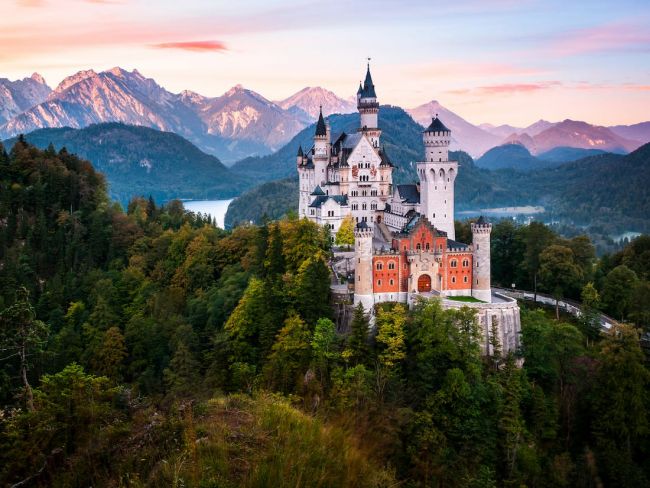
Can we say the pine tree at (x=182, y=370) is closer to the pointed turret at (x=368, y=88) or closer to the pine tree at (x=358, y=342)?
the pine tree at (x=358, y=342)

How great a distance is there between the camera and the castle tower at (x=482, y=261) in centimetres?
4934

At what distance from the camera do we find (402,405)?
40938mm

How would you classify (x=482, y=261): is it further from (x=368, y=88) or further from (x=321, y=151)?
(x=368, y=88)

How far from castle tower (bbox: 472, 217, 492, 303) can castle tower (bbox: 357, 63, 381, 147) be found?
77.9ft

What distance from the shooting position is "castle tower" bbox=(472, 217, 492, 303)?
4934 centimetres

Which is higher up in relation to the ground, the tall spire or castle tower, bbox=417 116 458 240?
the tall spire

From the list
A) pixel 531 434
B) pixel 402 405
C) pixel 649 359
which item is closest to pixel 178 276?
pixel 402 405

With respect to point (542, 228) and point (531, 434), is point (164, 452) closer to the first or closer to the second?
point (531, 434)

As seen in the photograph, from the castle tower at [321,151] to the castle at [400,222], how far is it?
0.11 meters

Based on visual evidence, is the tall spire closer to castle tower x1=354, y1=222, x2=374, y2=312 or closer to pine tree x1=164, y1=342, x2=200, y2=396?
castle tower x1=354, y1=222, x2=374, y2=312

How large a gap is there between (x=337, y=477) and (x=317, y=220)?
5249 centimetres

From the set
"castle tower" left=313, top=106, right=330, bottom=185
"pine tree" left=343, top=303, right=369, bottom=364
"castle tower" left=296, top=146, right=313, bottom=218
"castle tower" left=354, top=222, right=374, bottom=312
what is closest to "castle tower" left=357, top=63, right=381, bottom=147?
"castle tower" left=313, top=106, right=330, bottom=185

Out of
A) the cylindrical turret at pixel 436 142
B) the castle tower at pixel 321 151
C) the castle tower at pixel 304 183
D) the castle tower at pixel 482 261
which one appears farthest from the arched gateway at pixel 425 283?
the castle tower at pixel 304 183

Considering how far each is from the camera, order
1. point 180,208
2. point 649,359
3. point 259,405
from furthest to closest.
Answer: point 180,208, point 649,359, point 259,405
